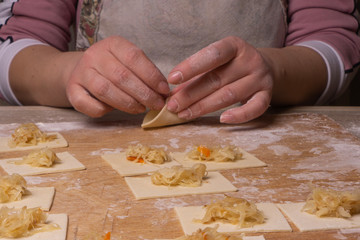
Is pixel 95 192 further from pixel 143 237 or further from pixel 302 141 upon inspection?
pixel 302 141

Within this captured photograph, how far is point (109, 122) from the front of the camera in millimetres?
1845

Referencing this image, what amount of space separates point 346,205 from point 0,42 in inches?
64.4

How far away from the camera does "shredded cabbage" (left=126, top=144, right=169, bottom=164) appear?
1.37 meters

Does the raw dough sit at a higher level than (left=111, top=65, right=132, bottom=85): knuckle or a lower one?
lower

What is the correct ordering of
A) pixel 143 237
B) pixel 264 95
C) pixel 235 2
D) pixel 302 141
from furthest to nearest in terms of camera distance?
pixel 235 2 < pixel 264 95 < pixel 302 141 < pixel 143 237

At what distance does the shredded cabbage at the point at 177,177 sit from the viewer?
120 cm

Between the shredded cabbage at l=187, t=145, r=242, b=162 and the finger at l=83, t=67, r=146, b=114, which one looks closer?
the shredded cabbage at l=187, t=145, r=242, b=162

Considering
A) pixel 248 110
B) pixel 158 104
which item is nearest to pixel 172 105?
pixel 158 104

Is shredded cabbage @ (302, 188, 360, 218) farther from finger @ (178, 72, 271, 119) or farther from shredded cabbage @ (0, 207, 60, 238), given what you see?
finger @ (178, 72, 271, 119)

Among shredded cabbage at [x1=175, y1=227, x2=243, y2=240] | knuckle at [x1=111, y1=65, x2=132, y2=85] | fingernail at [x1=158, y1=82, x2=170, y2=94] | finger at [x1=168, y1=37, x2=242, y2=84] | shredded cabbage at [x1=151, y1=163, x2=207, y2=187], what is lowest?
shredded cabbage at [x1=151, y1=163, x2=207, y2=187]

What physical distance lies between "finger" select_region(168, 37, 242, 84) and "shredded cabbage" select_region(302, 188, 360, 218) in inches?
24.2

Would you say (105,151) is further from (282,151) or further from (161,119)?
(282,151)

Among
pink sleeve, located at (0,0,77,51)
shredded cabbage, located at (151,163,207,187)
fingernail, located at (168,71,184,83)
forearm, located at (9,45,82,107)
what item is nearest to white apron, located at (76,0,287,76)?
pink sleeve, located at (0,0,77,51)

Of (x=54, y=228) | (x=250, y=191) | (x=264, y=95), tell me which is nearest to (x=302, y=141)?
(x=264, y=95)
